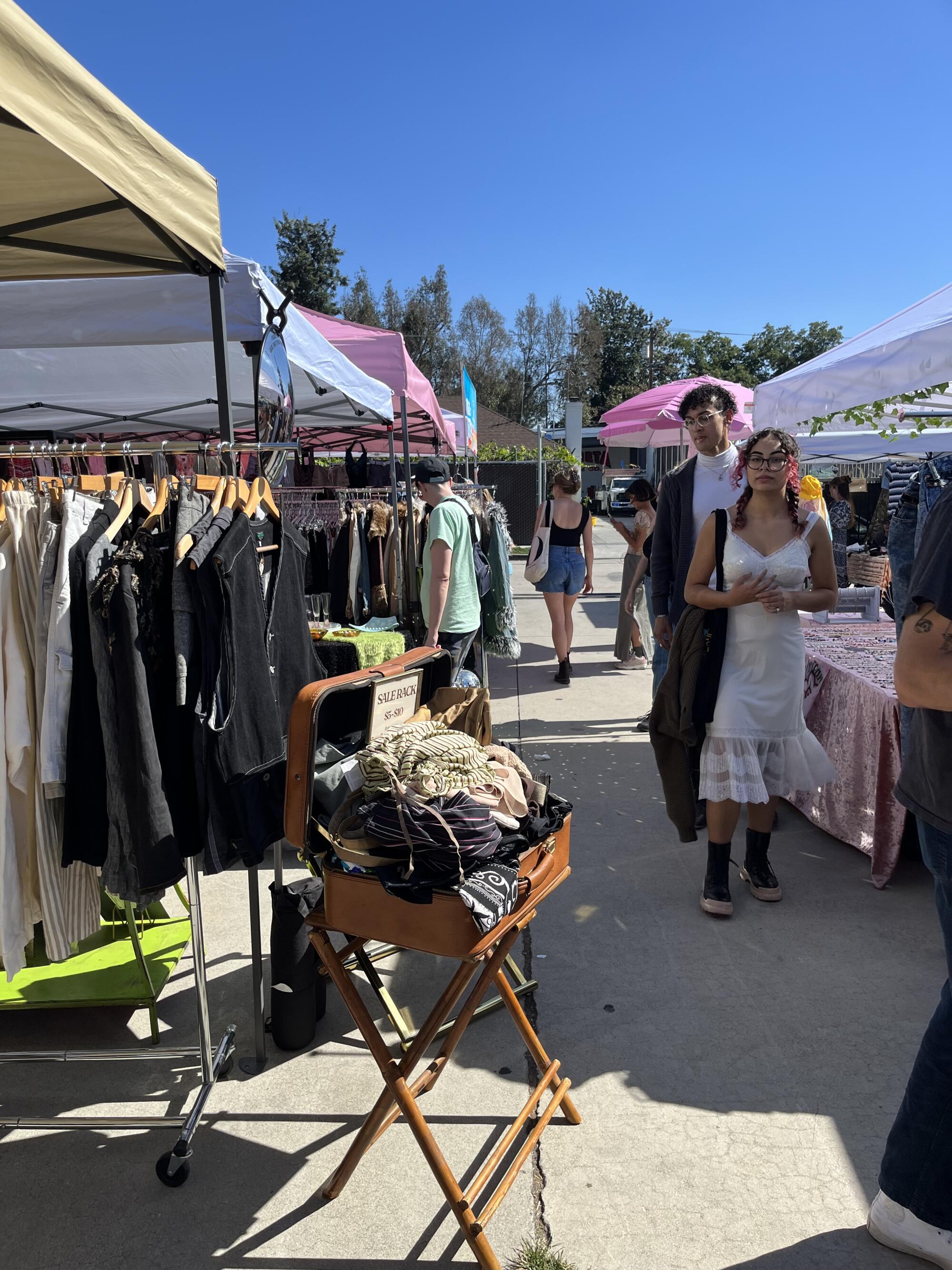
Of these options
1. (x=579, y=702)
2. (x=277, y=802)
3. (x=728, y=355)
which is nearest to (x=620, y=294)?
(x=728, y=355)

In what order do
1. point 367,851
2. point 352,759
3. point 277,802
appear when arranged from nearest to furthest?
1. point 367,851
2. point 352,759
3. point 277,802

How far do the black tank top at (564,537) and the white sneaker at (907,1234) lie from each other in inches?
235

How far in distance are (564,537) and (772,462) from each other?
14.4ft

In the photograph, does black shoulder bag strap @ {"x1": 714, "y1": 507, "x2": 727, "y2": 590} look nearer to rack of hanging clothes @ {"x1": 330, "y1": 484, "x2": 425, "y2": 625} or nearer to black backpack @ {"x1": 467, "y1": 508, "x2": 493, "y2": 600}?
black backpack @ {"x1": 467, "y1": 508, "x2": 493, "y2": 600}

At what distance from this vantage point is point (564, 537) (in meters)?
7.47

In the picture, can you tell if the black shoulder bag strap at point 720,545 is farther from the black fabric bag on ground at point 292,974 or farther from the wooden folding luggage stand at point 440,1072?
the black fabric bag on ground at point 292,974

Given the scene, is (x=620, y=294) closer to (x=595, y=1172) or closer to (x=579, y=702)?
(x=579, y=702)

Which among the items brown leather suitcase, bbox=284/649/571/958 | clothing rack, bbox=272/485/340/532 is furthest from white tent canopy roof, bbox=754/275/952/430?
clothing rack, bbox=272/485/340/532

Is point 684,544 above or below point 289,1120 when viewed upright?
above

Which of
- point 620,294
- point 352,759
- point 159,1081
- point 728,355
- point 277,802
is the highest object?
point 620,294

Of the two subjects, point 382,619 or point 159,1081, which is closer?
point 159,1081

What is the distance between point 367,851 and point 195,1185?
3.76ft

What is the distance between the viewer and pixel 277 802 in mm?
2271

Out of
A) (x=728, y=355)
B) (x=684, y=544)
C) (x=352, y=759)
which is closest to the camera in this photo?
(x=352, y=759)
